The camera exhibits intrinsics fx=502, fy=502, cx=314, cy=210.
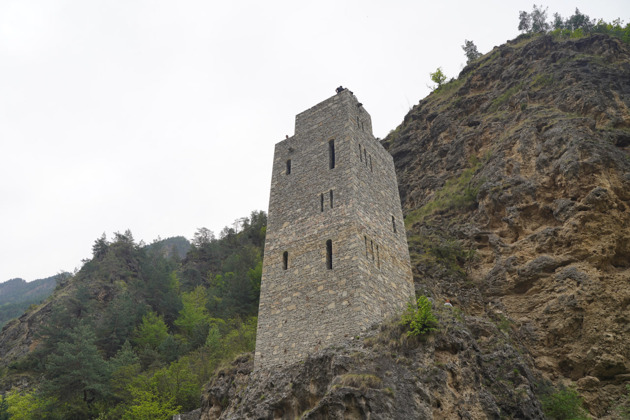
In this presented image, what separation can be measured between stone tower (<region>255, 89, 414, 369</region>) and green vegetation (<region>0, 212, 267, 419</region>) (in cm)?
562

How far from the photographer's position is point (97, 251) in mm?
51562

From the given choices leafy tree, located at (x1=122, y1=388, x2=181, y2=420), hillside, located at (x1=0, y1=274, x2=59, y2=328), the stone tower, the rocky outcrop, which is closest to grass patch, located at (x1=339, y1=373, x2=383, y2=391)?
the rocky outcrop

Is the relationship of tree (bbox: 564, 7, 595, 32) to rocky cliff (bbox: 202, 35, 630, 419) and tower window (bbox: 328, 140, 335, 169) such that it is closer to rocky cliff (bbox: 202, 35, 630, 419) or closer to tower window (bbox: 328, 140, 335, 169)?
rocky cliff (bbox: 202, 35, 630, 419)

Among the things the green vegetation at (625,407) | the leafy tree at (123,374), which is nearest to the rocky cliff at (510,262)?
the green vegetation at (625,407)

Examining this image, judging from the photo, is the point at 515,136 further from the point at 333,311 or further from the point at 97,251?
the point at 97,251

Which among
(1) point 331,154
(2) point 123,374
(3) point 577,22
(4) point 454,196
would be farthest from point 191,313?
(3) point 577,22

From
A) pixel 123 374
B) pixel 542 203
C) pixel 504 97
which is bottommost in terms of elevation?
pixel 123 374

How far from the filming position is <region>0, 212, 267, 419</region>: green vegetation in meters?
25.7

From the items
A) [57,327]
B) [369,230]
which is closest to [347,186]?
[369,230]

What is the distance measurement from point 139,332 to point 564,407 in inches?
1190

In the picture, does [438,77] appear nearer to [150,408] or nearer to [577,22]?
[577,22]

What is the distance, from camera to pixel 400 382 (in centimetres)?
1210

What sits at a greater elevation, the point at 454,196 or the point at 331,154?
the point at 454,196

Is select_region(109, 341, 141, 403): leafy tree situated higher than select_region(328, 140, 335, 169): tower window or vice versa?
select_region(328, 140, 335, 169): tower window
